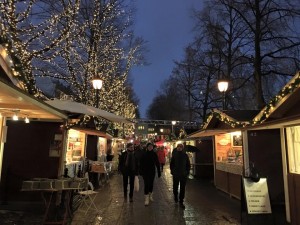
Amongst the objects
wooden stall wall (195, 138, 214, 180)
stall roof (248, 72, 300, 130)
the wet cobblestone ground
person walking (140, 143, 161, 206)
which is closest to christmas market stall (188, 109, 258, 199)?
the wet cobblestone ground

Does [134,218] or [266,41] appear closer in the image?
[134,218]

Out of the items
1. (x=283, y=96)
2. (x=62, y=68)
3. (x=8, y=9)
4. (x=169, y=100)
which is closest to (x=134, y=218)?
(x=283, y=96)

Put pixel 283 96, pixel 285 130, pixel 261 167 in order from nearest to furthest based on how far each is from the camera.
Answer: pixel 283 96, pixel 285 130, pixel 261 167

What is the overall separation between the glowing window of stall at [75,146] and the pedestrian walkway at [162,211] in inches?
75.2

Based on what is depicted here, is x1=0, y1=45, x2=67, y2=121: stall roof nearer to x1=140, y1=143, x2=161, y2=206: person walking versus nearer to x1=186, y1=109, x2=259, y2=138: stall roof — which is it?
x1=140, y1=143, x2=161, y2=206: person walking

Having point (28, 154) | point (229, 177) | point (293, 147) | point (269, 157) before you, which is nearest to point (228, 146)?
point (229, 177)

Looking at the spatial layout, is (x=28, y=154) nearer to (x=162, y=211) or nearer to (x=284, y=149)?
(x=162, y=211)

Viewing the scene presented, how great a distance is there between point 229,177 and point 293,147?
5.96 m

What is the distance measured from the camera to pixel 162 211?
34.6ft

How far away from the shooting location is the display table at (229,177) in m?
13.1

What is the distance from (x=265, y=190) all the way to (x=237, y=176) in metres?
4.62

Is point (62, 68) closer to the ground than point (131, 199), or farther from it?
farther from it

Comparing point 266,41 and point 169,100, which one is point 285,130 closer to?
point 266,41

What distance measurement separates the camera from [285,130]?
30.1ft
